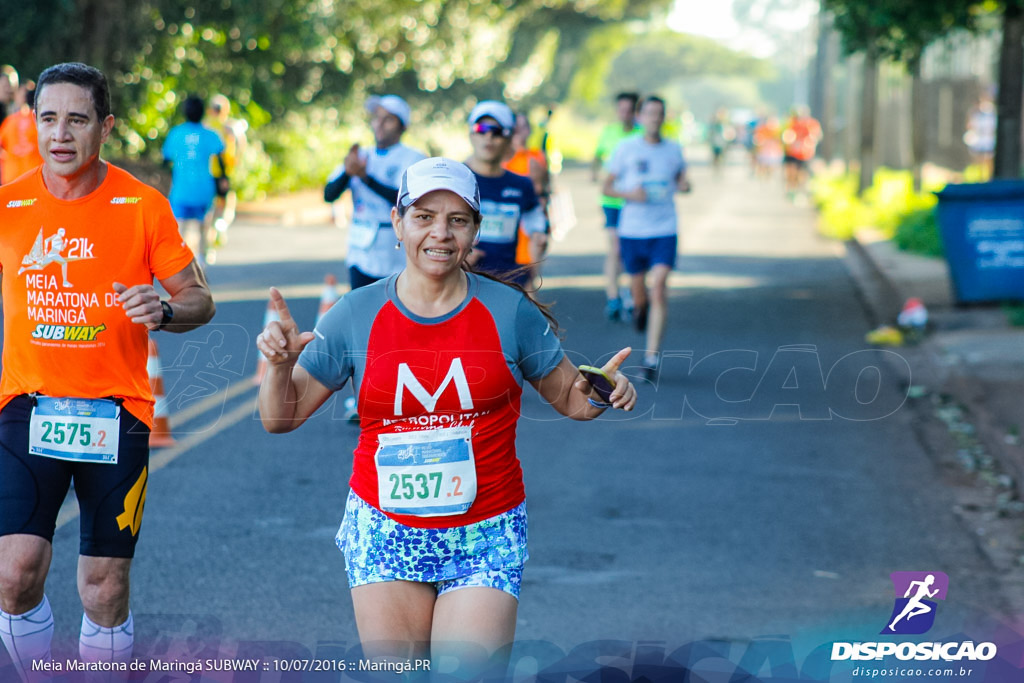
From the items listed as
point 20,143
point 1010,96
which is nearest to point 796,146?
point 1010,96

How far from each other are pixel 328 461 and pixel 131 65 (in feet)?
62.2

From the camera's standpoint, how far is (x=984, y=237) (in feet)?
46.9

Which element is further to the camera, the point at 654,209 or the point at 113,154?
the point at 113,154

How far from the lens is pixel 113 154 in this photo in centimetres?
2595

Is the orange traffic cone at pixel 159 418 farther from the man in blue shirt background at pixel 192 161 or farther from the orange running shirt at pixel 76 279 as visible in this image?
the man in blue shirt background at pixel 192 161

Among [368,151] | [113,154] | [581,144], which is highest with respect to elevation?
[368,151]

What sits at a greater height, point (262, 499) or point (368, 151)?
point (368, 151)

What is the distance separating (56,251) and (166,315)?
1.21 ft

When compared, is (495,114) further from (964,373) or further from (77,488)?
(964,373)

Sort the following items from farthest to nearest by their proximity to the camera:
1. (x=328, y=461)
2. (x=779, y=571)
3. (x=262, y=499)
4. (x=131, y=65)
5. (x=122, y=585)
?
(x=131, y=65)
(x=328, y=461)
(x=262, y=499)
(x=779, y=571)
(x=122, y=585)

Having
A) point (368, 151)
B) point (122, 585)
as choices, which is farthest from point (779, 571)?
point (368, 151)

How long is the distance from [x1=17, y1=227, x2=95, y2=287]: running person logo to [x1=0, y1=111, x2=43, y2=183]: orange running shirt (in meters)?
9.98

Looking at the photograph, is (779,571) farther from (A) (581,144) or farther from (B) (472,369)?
(A) (581,144)

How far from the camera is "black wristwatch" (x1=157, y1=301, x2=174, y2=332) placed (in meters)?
4.10
